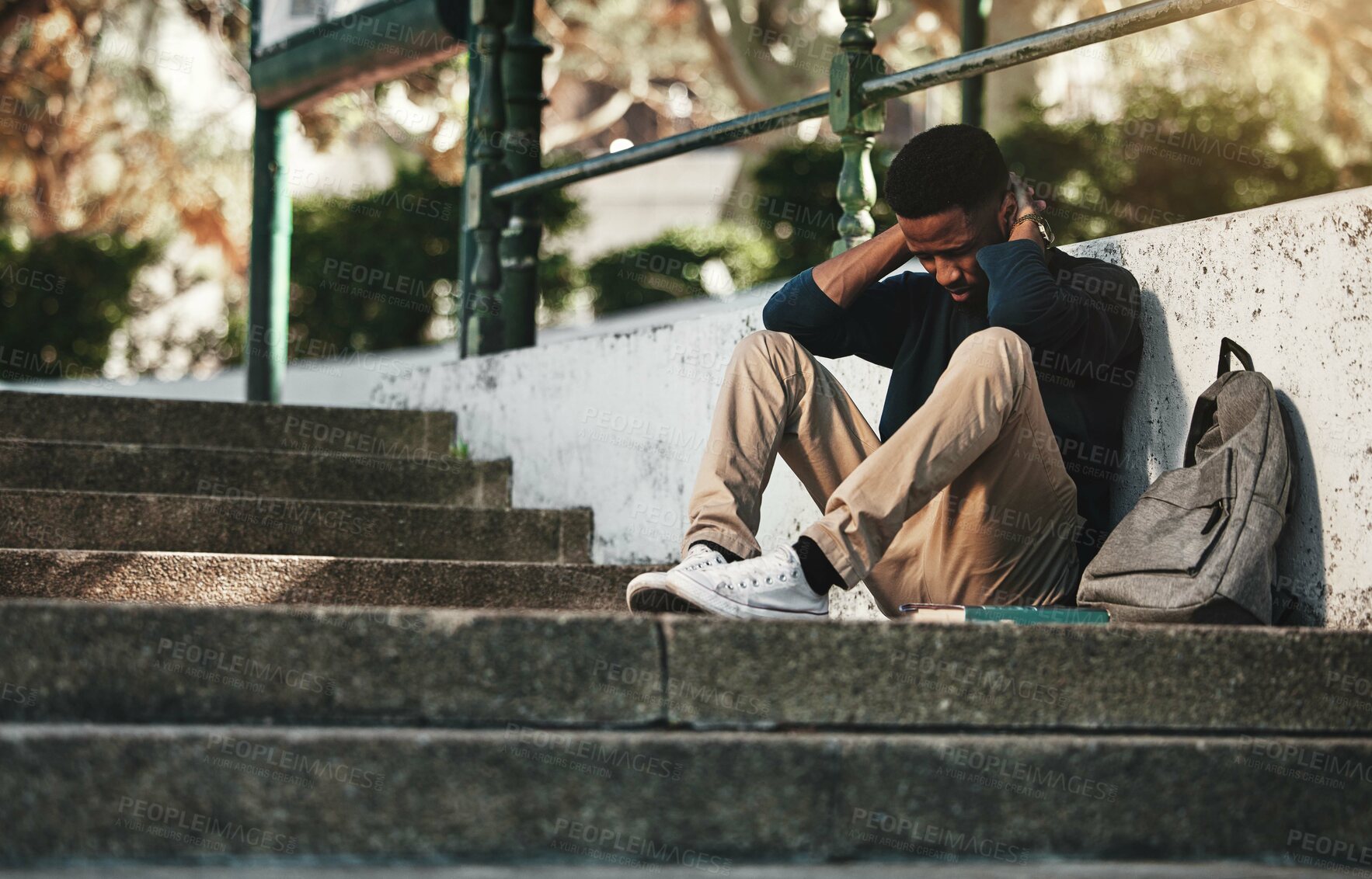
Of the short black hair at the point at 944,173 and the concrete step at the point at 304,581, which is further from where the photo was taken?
the concrete step at the point at 304,581

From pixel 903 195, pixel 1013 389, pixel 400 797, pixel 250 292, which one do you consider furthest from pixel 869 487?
pixel 250 292

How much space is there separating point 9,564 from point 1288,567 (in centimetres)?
289

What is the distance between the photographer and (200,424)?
5633mm

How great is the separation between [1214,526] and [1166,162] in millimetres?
10498

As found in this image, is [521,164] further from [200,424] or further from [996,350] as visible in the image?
[996,350]

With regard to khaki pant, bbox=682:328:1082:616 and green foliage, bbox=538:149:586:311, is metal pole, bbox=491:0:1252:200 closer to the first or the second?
khaki pant, bbox=682:328:1082:616

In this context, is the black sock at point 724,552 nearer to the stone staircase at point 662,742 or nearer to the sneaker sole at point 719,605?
the sneaker sole at point 719,605

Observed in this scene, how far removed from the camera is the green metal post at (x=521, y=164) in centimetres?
648

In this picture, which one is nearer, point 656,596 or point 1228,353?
point 656,596

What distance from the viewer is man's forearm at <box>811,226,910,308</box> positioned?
3.72 meters

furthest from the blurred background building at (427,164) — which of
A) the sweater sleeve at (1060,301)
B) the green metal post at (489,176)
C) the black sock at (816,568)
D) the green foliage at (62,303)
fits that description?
the black sock at (816,568)

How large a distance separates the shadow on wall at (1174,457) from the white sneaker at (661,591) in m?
1.02

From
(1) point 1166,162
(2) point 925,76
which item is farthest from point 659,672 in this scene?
(1) point 1166,162

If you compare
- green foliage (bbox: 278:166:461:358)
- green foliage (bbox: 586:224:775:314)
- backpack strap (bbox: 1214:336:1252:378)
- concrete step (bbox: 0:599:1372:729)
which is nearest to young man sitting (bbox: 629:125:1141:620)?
backpack strap (bbox: 1214:336:1252:378)
